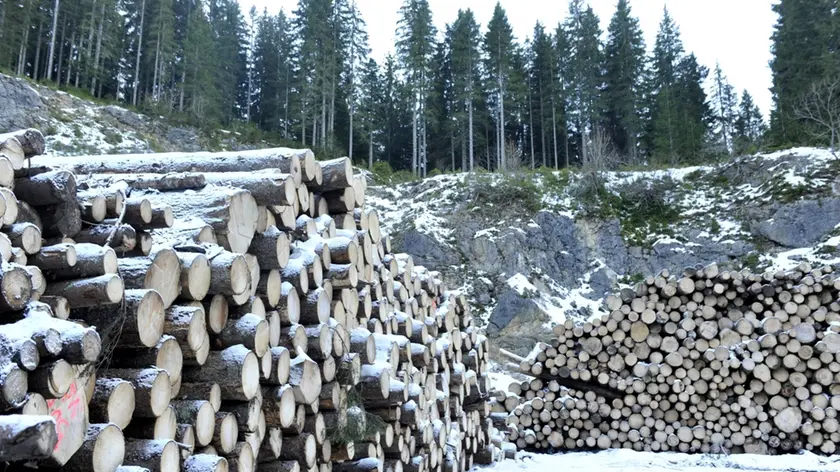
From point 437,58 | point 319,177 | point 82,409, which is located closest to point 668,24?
point 437,58

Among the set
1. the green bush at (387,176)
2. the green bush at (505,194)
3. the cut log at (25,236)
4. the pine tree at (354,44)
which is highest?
the pine tree at (354,44)

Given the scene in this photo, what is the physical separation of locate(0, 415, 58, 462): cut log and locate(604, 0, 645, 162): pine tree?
4191 centimetres

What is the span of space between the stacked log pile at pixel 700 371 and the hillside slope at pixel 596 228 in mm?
10550

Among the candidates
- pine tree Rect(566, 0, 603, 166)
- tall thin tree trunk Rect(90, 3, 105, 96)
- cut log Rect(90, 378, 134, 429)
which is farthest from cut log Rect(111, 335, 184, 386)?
pine tree Rect(566, 0, 603, 166)

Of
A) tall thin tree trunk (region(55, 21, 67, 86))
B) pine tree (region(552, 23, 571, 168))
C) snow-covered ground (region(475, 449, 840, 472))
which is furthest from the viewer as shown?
pine tree (region(552, 23, 571, 168))

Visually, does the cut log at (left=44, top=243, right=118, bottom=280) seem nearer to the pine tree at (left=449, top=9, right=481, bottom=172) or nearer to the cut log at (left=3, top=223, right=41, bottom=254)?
the cut log at (left=3, top=223, right=41, bottom=254)

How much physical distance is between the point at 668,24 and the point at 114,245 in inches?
2034

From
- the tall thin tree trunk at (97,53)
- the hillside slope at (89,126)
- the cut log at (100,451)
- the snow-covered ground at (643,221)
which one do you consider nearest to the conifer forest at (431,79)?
the tall thin tree trunk at (97,53)

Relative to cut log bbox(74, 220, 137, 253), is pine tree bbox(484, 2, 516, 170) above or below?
above

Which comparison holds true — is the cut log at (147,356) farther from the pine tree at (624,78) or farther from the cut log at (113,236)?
the pine tree at (624,78)

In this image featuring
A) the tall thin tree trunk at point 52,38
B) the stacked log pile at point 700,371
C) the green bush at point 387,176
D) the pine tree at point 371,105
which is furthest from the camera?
the pine tree at point 371,105

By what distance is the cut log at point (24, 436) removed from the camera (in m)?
1.97

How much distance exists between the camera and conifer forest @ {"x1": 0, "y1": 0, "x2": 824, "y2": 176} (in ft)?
125

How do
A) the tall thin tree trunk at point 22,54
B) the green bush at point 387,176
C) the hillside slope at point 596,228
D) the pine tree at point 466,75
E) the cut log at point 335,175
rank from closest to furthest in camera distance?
the cut log at point 335,175 < the hillside slope at point 596,228 < the green bush at point 387,176 < the tall thin tree trunk at point 22,54 < the pine tree at point 466,75
